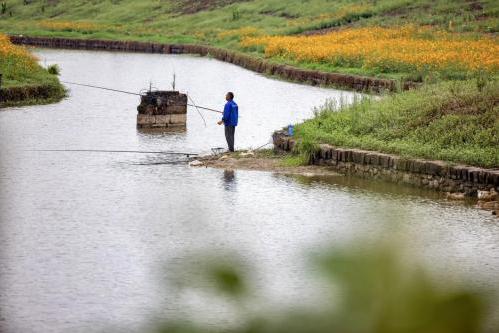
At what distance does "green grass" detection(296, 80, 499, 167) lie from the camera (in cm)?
1814

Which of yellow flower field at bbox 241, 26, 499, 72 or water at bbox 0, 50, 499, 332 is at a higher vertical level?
yellow flower field at bbox 241, 26, 499, 72

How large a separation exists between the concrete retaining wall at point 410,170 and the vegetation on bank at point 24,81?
12825 mm

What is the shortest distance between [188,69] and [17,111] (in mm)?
19730

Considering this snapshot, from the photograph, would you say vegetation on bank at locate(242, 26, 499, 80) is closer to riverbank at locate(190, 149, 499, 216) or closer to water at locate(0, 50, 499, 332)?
water at locate(0, 50, 499, 332)

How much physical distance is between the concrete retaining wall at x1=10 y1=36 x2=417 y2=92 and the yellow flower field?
4.14 feet

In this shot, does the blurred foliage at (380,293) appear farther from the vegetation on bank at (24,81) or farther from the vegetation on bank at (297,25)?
the vegetation on bank at (297,25)

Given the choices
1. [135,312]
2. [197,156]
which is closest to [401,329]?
[135,312]

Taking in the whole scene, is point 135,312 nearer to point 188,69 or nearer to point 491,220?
point 491,220

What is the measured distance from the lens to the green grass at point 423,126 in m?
18.1

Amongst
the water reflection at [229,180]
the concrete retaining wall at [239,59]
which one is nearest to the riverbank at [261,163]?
the water reflection at [229,180]

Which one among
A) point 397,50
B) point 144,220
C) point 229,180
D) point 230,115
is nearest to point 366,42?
point 397,50

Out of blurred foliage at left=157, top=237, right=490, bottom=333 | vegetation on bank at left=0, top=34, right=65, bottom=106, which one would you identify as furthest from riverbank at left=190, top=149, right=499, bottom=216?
blurred foliage at left=157, top=237, right=490, bottom=333

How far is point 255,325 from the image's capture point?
2.45m

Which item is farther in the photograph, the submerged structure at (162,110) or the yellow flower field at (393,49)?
the yellow flower field at (393,49)
